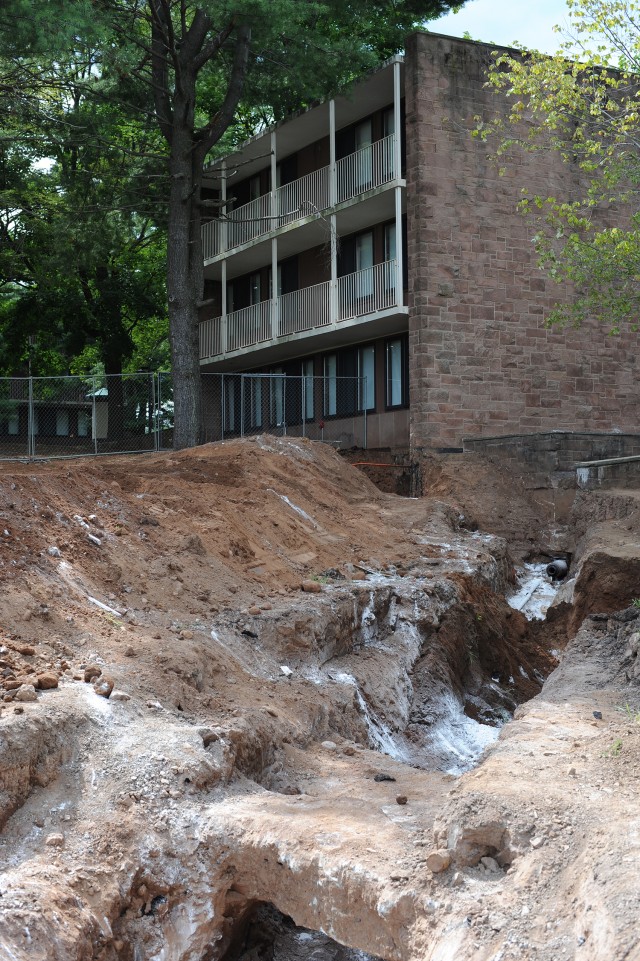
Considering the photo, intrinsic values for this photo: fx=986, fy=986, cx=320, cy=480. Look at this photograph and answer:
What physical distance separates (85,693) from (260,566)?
529 cm

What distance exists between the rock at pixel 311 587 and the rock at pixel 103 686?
473cm

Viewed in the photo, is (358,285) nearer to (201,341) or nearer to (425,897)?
(201,341)

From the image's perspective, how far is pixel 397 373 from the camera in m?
24.0

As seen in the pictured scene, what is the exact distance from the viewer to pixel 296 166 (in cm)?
2777

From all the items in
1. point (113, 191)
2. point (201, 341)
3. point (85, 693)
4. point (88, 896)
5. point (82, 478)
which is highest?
point (113, 191)

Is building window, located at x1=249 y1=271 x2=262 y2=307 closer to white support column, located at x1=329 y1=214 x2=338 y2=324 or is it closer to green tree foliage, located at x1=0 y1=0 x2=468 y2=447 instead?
green tree foliage, located at x1=0 y1=0 x2=468 y2=447

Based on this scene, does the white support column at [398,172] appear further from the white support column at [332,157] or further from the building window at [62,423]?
the building window at [62,423]

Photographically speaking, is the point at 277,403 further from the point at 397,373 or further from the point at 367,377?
the point at 397,373

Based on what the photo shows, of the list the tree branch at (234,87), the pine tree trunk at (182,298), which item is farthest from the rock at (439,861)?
the tree branch at (234,87)

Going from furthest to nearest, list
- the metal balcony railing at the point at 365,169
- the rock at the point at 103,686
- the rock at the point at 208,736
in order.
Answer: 1. the metal balcony railing at the point at 365,169
2. the rock at the point at 103,686
3. the rock at the point at 208,736

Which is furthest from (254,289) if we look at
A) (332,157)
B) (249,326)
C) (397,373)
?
(397,373)

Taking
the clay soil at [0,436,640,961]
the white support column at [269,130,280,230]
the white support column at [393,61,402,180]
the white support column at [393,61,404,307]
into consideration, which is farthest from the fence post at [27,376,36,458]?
the white support column at [393,61,402,180]

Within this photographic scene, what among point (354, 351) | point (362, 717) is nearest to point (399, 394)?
point (354, 351)

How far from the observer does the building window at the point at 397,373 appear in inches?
931
